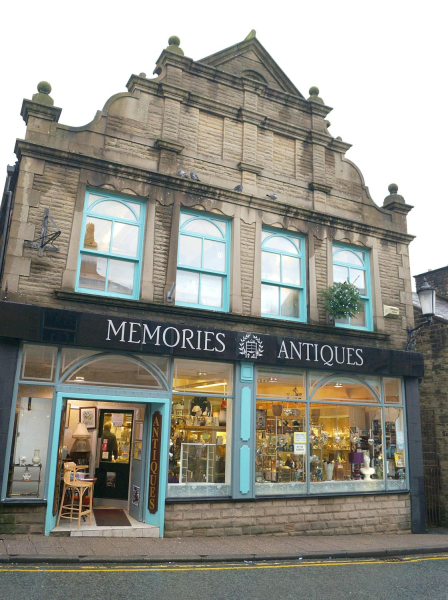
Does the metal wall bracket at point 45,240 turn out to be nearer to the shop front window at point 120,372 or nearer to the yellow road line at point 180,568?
the shop front window at point 120,372

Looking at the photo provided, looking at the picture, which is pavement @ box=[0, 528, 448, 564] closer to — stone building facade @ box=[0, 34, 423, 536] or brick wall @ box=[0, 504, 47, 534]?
brick wall @ box=[0, 504, 47, 534]

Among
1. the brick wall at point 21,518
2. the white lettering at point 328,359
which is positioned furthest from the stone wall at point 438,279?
the brick wall at point 21,518

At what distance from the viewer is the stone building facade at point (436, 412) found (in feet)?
45.8

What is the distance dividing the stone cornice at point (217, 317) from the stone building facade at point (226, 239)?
1.3 inches

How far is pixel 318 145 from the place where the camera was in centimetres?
1412

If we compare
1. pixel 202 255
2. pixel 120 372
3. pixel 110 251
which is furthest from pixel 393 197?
pixel 120 372

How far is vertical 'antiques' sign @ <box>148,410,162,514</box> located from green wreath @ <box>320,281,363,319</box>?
4825 millimetres

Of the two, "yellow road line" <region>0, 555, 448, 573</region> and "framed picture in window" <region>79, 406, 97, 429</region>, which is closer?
"yellow road line" <region>0, 555, 448, 573</region>

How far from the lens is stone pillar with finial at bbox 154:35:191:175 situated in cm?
1173

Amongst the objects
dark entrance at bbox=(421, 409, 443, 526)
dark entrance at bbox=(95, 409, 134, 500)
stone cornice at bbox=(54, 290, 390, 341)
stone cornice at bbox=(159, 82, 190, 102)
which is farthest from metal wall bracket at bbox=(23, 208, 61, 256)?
dark entrance at bbox=(421, 409, 443, 526)

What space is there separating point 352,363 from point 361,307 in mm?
1539

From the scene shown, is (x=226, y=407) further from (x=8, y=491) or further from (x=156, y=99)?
(x=156, y=99)

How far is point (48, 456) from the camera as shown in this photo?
9.51 metres

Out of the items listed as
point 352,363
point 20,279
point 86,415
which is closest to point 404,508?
point 352,363
